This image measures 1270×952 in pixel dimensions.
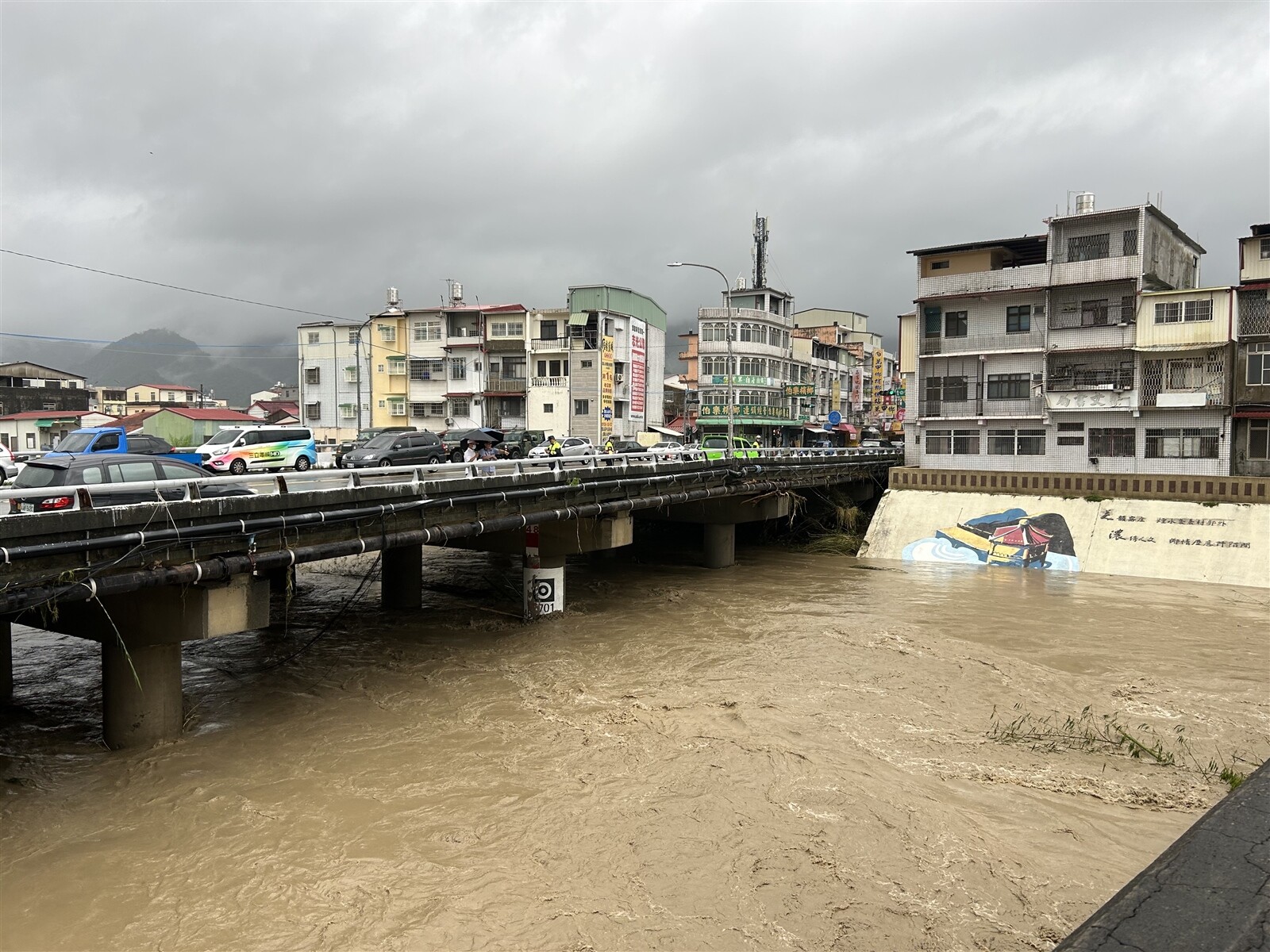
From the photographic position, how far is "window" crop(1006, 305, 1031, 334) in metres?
40.4

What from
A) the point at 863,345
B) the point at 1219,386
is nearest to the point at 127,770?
the point at 1219,386

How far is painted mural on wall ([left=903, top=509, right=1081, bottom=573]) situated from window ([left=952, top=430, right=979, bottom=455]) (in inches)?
336

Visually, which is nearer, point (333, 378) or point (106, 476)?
point (106, 476)

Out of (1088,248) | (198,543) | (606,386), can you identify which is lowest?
(198,543)

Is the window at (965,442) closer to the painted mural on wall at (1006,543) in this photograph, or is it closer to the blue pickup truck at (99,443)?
the painted mural on wall at (1006,543)

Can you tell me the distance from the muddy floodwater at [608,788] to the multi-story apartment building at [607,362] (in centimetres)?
3881

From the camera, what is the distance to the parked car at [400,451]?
30016mm

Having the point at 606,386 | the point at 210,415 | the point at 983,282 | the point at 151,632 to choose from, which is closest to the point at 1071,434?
the point at 983,282

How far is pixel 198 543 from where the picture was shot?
11.3 m

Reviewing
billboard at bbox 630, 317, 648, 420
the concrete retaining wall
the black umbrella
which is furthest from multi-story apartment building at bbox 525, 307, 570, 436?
the concrete retaining wall

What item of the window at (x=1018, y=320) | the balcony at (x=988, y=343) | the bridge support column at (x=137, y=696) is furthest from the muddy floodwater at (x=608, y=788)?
the window at (x=1018, y=320)

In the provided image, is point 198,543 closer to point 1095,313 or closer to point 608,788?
point 608,788

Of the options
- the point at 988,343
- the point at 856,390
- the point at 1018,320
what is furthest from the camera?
the point at 856,390

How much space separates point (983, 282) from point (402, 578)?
32404 mm
